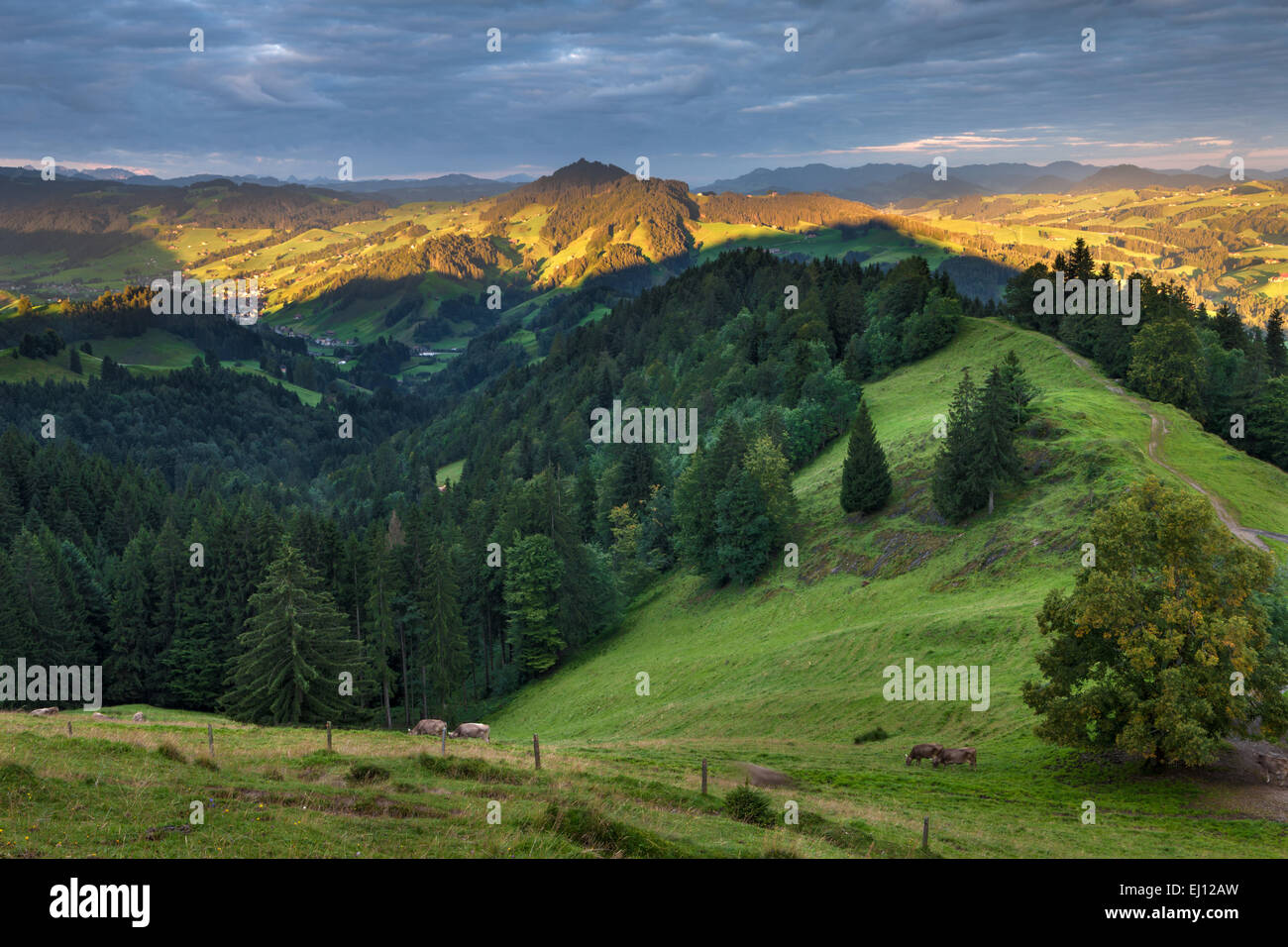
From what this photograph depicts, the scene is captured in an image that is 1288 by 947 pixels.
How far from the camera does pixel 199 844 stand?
54.6 feet

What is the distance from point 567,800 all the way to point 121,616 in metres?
81.5

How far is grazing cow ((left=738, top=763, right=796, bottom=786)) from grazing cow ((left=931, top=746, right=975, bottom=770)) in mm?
8254

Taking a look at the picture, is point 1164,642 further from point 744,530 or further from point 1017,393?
point 1017,393

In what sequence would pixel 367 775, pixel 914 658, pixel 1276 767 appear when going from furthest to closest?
1. pixel 914 658
2. pixel 1276 767
3. pixel 367 775

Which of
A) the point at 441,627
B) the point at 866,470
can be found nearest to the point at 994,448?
the point at 866,470

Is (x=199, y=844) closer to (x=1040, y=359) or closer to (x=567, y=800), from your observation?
(x=567, y=800)

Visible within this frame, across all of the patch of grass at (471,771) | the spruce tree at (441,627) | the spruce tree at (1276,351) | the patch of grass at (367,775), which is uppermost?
the spruce tree at (1276,351)

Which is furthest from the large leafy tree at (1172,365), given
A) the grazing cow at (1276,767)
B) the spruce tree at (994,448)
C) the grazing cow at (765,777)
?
the grazing cow at (765,777)

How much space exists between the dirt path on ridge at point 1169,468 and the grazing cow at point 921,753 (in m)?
20.2

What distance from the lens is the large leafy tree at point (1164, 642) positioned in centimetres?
3041

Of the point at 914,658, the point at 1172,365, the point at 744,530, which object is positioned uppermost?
the point at 1172,365

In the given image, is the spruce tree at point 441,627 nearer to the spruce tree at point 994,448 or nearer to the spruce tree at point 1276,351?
the spruce tree at point 994,448

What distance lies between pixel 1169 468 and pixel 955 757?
45.1 m

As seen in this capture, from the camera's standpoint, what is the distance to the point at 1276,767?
102ft
